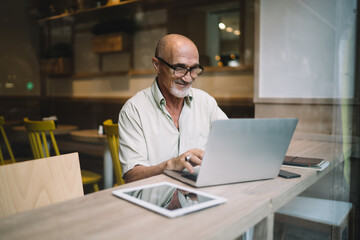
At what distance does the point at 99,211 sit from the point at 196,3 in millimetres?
3381

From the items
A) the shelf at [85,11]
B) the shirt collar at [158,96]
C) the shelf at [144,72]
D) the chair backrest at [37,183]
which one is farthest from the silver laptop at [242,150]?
the shelf at [85,11]

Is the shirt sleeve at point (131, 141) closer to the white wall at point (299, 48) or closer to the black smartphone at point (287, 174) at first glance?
the black smartphone at point (287, 174)

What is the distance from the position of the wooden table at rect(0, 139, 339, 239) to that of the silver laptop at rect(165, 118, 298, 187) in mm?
47

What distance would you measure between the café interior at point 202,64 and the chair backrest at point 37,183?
0.79 feet

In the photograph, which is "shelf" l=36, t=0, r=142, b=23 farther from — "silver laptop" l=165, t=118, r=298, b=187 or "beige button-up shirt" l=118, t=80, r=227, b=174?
"silver laptop" l=165, t=118, r=298, b=187

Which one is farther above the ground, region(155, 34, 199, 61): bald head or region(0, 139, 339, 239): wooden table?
region(155, 34, 199, 61): bald head

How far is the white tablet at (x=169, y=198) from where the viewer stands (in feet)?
2.59

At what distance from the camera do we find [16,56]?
395 centimetres

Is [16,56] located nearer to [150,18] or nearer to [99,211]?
[150,18]

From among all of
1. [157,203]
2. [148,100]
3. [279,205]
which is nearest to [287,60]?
[148,100]

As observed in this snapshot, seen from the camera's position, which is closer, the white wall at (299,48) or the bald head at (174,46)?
the bald head at (174,46)

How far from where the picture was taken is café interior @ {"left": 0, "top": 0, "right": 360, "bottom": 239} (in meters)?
1.82

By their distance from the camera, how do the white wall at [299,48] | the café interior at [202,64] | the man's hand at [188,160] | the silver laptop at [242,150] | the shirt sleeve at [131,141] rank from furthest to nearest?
the white wall at [299,48] → the café interior at [202,64] → the shirt sleeve at [131,141] → the man's hand at [188,160] → the silver laptop at [242,150]

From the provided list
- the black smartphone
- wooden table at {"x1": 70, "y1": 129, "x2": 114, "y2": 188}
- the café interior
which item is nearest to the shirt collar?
the café interior
